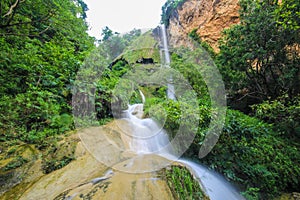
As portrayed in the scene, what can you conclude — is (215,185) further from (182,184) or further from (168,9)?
(168,9)

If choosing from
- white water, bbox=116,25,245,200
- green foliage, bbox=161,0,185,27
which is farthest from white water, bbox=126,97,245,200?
green foliage, bbox=161,0,185,27

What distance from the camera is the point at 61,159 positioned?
113 inches

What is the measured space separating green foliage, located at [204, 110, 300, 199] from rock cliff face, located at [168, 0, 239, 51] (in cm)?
674

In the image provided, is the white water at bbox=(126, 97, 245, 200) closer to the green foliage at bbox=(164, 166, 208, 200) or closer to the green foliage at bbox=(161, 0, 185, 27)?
the green foliage at bbox=(164, 166, 208, 200)

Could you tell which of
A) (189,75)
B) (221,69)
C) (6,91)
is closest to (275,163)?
(221,69)

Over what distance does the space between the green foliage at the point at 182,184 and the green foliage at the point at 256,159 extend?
5.36 ft

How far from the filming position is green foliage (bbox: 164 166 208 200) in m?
2.13

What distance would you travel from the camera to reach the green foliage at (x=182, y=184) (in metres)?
2.13

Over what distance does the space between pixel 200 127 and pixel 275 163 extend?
1.99 m

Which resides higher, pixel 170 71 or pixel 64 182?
pixel 170 71

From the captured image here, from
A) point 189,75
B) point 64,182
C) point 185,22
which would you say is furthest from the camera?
point 185,22

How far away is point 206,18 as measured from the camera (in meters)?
11.9

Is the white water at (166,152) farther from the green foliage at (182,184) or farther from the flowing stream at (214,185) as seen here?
the green foliage at (182,184)

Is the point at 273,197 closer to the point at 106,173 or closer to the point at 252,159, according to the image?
the point at 252,159
